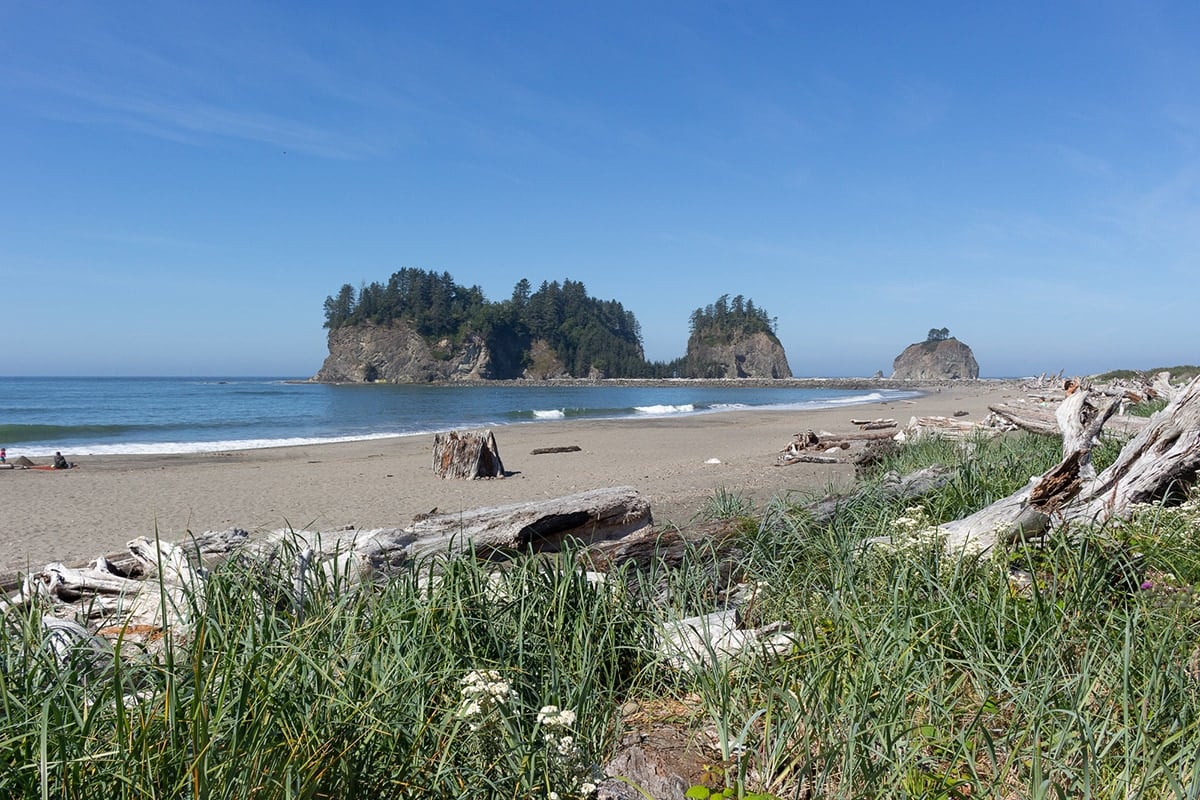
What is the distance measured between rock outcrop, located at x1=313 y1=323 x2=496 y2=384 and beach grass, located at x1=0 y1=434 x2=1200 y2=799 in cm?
12006

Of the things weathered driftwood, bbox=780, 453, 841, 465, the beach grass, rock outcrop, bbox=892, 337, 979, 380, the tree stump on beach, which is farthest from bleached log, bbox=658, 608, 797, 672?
rock outcrop, bbox=892, 337, 979, 380

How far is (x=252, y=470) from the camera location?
15.5 meters

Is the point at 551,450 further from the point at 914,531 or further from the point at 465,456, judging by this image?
the point at 914,531

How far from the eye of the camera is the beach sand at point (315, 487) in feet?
28.6

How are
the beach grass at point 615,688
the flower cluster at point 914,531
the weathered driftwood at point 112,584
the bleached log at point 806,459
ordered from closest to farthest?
1. the beach grass at point 615,688
2. the flower cluster at point 914,531
3. the weathered driftwood at point 112,584
4. the bleached log at point 806,459

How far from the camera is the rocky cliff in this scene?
137 meters

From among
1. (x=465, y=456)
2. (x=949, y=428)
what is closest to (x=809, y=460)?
(x=949, y=428)

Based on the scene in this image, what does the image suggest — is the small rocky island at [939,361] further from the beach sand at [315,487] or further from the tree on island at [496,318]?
the beach sand at [315,487]

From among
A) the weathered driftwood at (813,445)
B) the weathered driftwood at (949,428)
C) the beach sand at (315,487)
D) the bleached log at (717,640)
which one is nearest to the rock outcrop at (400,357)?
the beach sand at (315,487)

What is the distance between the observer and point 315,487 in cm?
1266

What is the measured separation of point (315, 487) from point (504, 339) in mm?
120922

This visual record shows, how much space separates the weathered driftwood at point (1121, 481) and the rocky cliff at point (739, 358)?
13103cm

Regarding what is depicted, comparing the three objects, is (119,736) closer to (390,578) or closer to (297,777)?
(297,777)

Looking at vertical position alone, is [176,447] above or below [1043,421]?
below
